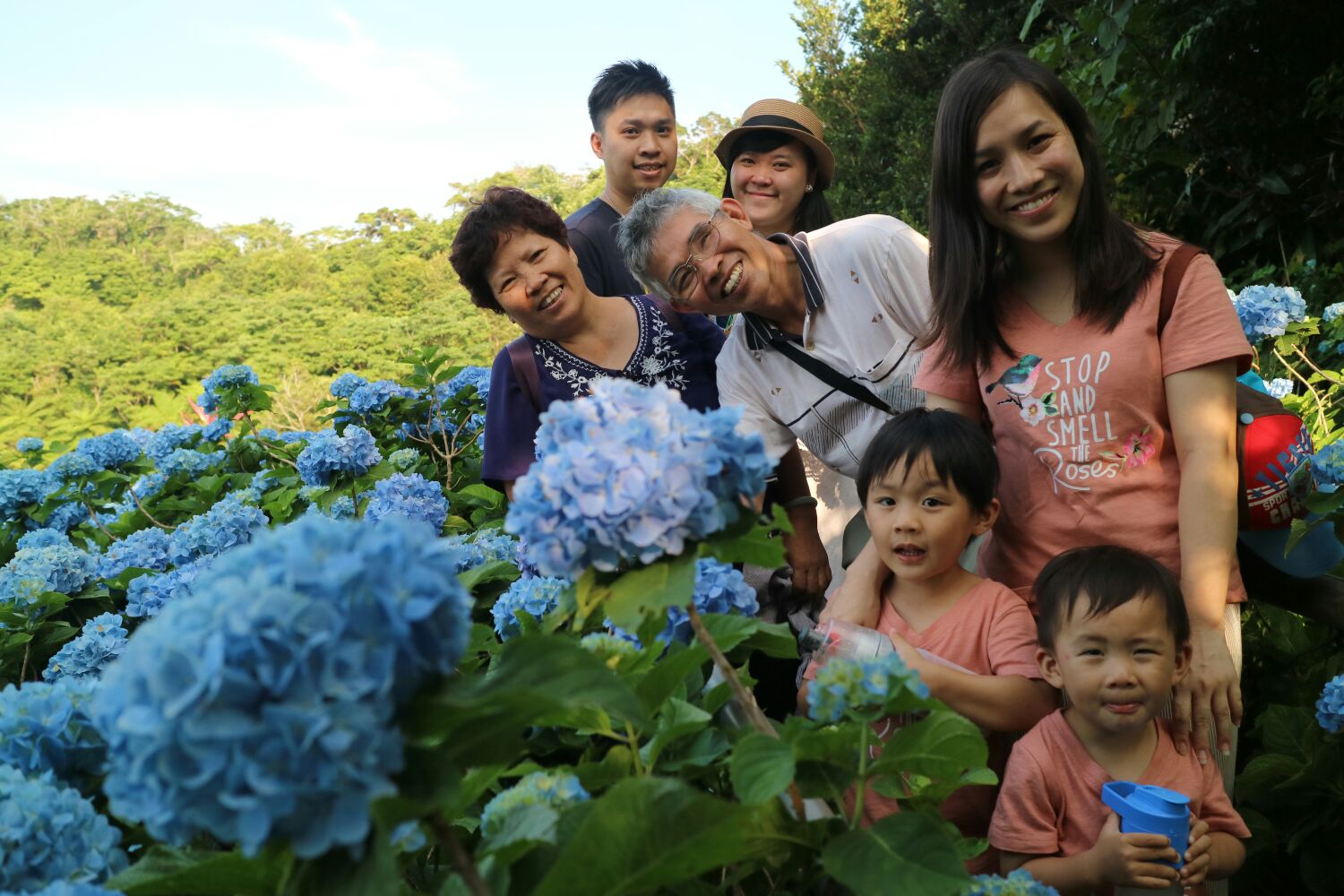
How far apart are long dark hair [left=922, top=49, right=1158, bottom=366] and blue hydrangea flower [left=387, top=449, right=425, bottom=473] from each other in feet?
6.49

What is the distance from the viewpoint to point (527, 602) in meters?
1.70

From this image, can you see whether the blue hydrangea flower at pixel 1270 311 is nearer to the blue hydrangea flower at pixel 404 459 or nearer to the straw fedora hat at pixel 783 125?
the straw fedora hat at pixel 783 125

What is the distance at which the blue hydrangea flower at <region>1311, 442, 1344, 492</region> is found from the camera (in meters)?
1.94

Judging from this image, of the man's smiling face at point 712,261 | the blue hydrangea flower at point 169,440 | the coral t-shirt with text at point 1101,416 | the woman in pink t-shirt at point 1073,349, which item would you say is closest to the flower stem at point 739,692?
the woman in pink t-shirt at point 1073,349

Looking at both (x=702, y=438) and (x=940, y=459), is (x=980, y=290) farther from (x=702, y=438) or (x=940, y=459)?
(x=702, y=438)

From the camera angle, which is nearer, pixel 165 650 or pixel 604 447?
pixel 165 650

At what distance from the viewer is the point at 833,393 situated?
8.31 feet

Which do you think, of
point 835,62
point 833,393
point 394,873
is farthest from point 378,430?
point 835,62

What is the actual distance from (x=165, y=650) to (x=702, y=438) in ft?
1.44

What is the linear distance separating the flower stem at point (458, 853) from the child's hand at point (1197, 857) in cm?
126

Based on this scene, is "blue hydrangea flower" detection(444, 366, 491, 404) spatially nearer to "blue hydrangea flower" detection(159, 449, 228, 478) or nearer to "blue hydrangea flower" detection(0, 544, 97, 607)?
"blue hydrangea flower" detection(159, 449, 228, 478)

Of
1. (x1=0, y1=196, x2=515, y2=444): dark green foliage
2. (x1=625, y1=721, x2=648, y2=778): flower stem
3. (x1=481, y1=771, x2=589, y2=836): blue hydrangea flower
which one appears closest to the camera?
(x1=481, y1=771, x2=589, y2=836): blue hydrangea flower

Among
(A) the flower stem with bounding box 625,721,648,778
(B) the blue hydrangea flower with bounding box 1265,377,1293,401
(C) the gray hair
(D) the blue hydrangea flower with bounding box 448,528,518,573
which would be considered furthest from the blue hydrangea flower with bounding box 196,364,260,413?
(B) the blue hydrangea flower with bounding box 1265,377,1293,401

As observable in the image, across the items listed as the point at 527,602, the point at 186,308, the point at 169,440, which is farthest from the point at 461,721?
the point at 186,308
